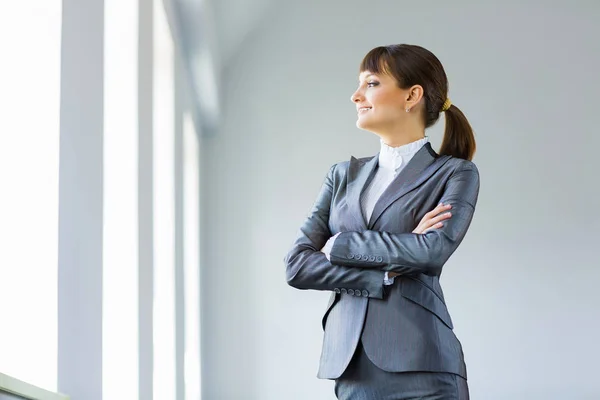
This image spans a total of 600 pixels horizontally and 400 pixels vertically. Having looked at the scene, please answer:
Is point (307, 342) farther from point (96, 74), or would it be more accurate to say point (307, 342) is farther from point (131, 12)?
point (96, 74)

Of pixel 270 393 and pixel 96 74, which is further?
pixel 270 393

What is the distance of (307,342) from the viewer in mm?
6973

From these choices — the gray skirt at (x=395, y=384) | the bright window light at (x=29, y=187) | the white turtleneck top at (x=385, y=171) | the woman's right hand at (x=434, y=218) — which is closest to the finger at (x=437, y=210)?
the woman's right hand at (x=434, y=218)

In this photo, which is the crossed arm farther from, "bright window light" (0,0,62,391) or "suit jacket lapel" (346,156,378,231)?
"bright window light" (0,0,62,391)

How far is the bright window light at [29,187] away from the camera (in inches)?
80.6

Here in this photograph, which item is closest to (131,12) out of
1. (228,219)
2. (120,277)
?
(120,277)

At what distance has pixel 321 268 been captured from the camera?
7.36ft

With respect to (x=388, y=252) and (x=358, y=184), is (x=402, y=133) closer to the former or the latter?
(x=358, y=184)

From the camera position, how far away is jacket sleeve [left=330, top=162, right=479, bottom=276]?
2164mm

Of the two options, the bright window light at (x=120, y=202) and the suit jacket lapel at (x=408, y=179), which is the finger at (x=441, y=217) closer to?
the suit jacket lapel at (x=408, y=179)

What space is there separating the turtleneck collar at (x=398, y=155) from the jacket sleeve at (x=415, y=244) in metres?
0.11

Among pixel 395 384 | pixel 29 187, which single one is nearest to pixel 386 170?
pixel 395 384

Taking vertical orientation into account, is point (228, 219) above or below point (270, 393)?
above

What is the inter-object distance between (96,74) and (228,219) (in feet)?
15.5
